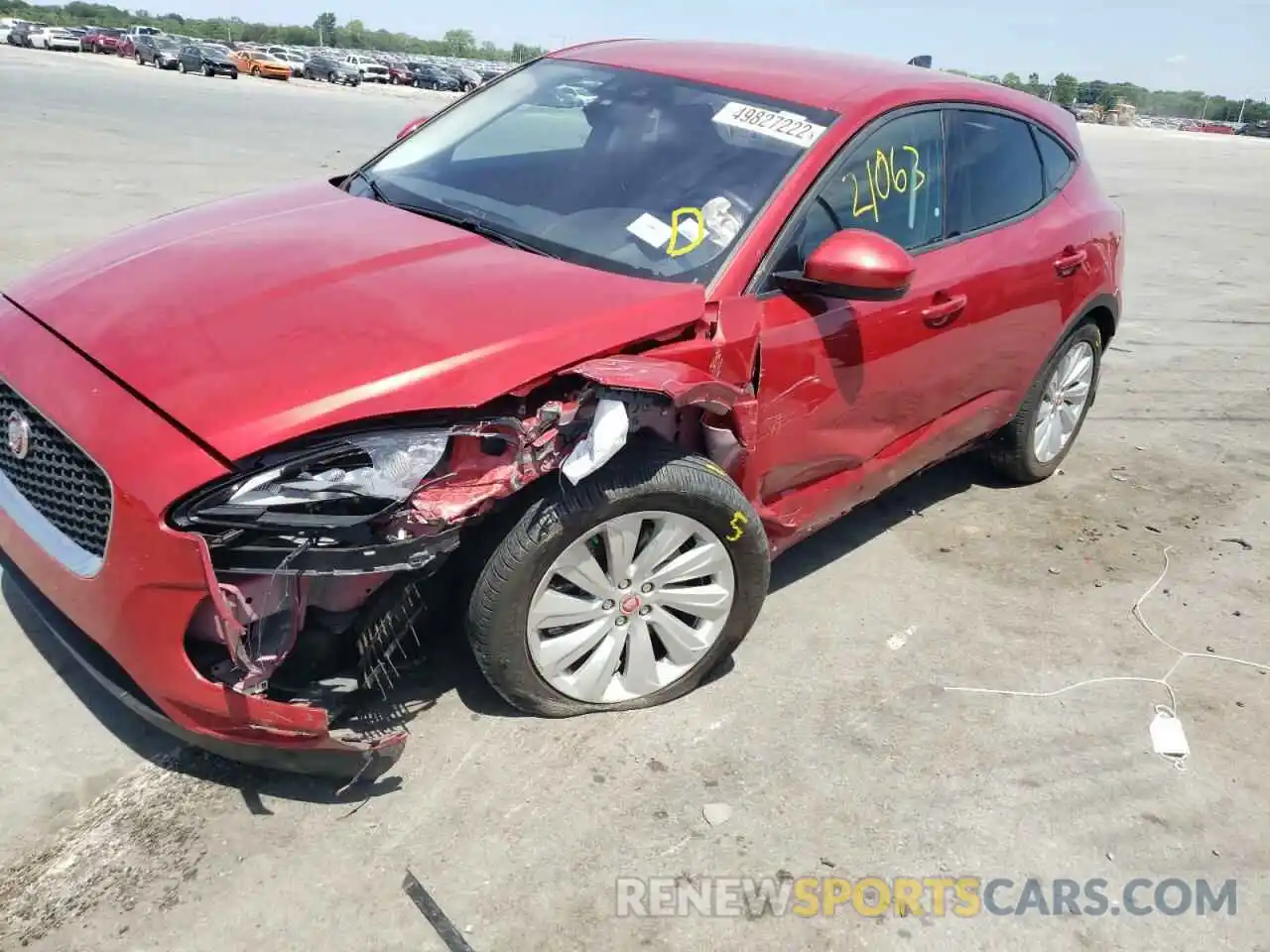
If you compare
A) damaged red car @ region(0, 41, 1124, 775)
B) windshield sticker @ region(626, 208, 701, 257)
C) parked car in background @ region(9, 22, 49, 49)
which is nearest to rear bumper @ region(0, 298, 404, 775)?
damaged red car @ region(0, 41, 1124, 775)

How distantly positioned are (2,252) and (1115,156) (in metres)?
26.7

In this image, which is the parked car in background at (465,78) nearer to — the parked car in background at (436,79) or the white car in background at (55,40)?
the parked car in background at (436,79)

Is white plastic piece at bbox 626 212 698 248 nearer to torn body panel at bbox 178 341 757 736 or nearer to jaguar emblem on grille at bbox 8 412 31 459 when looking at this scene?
torn body panel at bbox 178 341 757 736

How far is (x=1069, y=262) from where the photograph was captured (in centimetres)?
430

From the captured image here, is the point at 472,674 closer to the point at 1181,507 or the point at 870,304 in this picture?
the point at 870,304

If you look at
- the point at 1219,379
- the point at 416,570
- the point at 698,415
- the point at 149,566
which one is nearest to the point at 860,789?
the point at 698,415

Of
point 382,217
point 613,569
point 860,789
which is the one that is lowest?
point 860,789

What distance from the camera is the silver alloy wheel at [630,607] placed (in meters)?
2.68

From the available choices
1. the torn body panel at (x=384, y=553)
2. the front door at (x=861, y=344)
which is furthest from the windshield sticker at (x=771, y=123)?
the torn body panel at (x=384, y=553)

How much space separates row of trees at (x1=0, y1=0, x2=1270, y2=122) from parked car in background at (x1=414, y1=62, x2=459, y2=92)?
A: 96.1 ft

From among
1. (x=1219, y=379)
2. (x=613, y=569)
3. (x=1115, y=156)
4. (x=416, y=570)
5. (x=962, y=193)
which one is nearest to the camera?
(x=416, y=570)

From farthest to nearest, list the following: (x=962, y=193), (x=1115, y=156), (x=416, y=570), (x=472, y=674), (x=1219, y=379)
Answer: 1. (x=1115, y=156)
2. (x=1219, y=379)
3. (x=962, y=193)
4. (x=472, y=674)
5. (x=416, y=570)

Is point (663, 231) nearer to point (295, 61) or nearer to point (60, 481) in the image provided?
point (60, 481)

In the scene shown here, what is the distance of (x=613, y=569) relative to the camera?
2.74 meters
